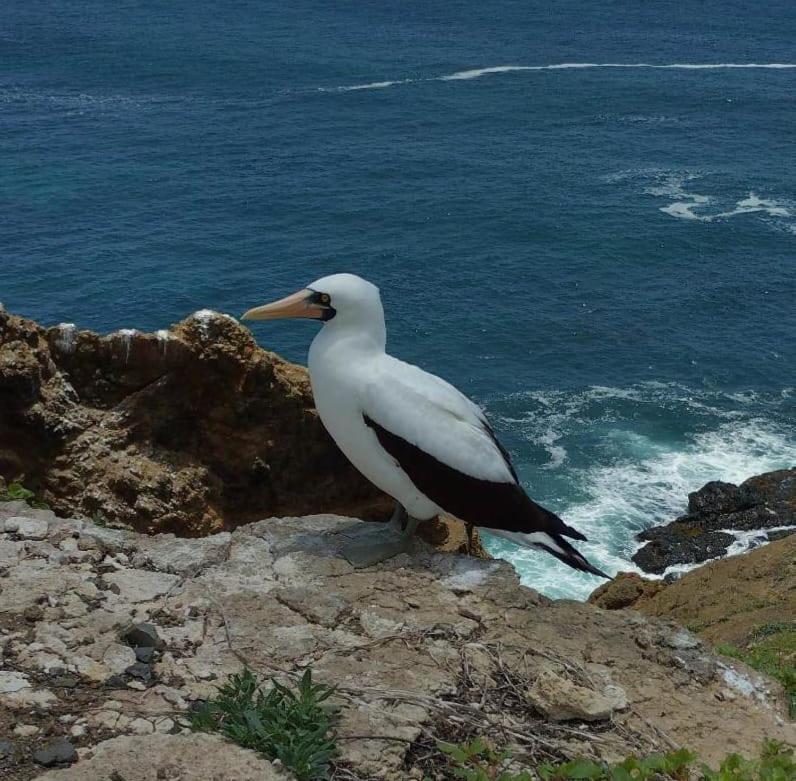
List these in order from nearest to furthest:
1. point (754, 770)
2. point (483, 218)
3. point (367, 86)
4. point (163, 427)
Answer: point (754, 770) → point (163, 427) → point (483, 218) → point (367, 86)

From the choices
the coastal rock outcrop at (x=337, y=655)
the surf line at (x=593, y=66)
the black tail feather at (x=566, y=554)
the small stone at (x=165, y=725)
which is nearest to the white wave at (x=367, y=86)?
the surf line at (x=593, y=66)

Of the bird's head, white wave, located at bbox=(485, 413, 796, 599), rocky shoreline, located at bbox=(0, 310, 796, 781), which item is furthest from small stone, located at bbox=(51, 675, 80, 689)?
white wave, located at bbox=(485, 413, 796, 599)

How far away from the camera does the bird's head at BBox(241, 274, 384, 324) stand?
830 centimetres

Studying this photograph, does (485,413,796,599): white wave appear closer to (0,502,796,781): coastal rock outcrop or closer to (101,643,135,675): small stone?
(0,502,796,781): coastal rock outcrop

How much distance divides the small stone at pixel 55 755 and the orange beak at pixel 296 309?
3618 mm

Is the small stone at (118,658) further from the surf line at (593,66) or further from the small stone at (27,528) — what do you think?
the surf line at (593,66)

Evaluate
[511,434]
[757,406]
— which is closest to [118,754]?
[511,434]

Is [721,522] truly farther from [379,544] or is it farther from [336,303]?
[336,303]

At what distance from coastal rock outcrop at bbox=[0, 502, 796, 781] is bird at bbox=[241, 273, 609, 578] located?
46 centimetres

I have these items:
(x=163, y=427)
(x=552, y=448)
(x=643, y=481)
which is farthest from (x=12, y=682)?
(x=552, y=448)

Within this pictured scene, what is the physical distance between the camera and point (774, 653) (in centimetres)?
1158

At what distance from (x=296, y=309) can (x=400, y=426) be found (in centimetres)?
122

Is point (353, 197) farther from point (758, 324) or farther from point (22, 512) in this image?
point (22, 512)

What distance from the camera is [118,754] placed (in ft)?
18.9
